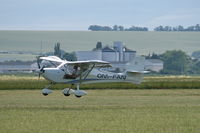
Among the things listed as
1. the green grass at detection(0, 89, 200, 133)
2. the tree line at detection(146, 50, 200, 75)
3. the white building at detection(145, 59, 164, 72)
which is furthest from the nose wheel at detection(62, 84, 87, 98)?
the tree line at detection(146, 50, 200, 75)

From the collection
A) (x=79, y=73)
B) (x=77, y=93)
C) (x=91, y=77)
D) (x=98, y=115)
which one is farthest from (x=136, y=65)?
(x=98, y=115)

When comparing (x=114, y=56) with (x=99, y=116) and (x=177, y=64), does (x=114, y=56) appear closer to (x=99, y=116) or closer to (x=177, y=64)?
(x=177, y=64)

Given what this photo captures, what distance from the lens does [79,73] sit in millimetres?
31797

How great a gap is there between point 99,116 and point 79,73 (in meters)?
10.6

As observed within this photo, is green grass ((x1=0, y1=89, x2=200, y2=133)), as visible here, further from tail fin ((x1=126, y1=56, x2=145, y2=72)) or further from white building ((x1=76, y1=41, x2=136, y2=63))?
white building ((x1=76, y1=41, x2=136, y2=63))

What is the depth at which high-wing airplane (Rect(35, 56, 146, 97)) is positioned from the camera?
3089 centimetres

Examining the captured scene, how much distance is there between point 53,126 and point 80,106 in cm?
745

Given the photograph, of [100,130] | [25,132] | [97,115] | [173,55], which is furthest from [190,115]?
[173,55]

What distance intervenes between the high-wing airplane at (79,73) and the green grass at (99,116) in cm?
184

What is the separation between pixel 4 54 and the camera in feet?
525

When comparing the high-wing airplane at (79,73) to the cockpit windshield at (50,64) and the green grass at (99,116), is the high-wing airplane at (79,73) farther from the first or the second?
the green grass at (99,116)

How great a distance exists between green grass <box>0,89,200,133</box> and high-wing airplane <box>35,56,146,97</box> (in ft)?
6.04

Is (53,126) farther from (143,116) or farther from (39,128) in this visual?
(143,116)

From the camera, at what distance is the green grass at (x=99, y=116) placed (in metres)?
18.2
